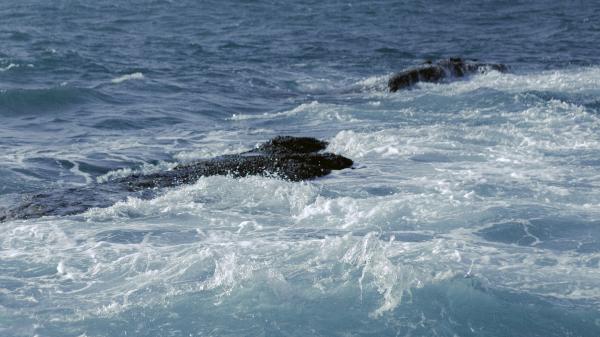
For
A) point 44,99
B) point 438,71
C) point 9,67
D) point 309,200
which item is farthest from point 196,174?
point 9,67

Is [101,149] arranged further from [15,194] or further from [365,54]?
[365,54]

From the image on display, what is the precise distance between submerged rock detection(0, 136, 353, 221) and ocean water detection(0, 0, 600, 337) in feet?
0.95

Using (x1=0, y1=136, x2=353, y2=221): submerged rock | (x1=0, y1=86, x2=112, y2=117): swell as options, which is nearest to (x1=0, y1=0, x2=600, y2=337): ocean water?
(x1=0, y1=86, x2=112, y2=117): swell

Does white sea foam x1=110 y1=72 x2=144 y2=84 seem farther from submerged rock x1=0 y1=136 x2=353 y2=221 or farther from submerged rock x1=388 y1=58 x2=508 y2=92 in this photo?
submerged rock x1=0 y1=136 x2=353 y2=221

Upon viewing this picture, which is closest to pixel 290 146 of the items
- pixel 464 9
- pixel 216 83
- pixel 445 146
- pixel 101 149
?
pixel 445 146

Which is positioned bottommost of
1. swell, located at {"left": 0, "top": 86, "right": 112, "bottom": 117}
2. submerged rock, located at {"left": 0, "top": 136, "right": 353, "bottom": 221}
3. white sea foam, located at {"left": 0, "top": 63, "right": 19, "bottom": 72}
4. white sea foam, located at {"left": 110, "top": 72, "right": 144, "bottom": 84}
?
white sea foam, located at {"left": 110, "top": 72, "right": 144, "bottom": 84}

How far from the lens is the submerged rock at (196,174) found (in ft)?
32.0

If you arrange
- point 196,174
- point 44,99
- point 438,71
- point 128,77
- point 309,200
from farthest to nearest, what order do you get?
point 128,77 < point 438,71 < point 44,99 < point 196,174 < point 309,200

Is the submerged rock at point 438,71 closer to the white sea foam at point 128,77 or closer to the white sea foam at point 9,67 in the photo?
the white sea foam at point 128,77

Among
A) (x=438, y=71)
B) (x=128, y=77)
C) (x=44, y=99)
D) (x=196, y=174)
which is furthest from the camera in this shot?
(x=128, y=77)

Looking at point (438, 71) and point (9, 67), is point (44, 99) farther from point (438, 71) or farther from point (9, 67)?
point (438, 71)

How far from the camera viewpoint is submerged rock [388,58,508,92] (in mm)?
19031

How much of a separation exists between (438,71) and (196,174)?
10.3 m

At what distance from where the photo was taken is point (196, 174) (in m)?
10.9
